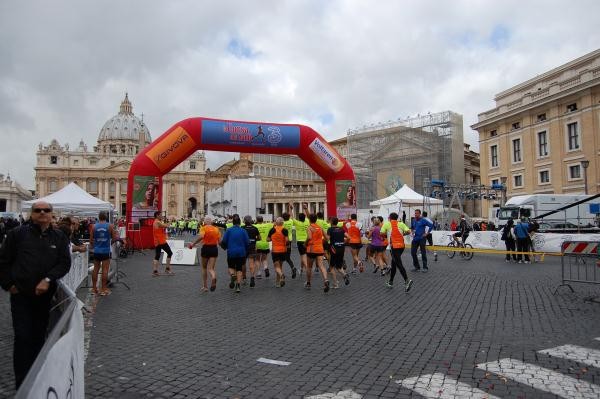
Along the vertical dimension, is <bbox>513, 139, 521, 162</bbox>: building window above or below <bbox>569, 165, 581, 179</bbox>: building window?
above

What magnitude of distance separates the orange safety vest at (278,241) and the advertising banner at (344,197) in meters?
12.9

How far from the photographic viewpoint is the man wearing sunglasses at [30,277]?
13.3 feet

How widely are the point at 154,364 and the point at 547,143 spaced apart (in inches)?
1578

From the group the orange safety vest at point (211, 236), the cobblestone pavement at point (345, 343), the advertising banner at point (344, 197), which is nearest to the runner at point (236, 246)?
the orange safety vest at point (211, 236)

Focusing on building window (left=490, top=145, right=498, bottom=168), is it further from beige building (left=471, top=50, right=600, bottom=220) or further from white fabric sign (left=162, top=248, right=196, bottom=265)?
white fabric sign (left=162, top=248, right=196, bottom=265)

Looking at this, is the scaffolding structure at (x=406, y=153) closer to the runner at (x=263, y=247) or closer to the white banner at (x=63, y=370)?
the runner at (x=263, y=247)

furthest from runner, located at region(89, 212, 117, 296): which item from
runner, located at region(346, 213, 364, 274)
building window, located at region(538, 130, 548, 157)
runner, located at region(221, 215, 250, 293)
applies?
building window, located at region(538, 130, 548, 157)

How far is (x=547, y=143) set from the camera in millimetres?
37688

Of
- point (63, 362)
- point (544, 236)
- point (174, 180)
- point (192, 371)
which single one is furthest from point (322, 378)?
point (174, 180)

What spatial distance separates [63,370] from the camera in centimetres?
267

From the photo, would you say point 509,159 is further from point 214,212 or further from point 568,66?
point 214,212

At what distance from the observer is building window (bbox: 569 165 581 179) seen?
34588 millimetres

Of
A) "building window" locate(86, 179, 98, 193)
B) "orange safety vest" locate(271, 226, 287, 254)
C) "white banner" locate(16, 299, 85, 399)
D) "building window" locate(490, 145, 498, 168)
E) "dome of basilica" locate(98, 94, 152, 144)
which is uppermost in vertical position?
"dome of basilica" locate(98, 94, 152, 144)

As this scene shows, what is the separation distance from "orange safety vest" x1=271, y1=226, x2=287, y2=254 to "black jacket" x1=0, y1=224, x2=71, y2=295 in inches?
259
